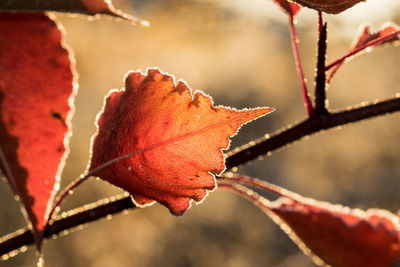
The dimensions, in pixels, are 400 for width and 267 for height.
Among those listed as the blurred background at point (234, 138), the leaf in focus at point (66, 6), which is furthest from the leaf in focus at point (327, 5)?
the blurred background at point (234, 138)

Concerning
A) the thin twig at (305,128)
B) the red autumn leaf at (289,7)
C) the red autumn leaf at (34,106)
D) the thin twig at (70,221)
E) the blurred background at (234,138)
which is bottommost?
the blurred background at (234,138)

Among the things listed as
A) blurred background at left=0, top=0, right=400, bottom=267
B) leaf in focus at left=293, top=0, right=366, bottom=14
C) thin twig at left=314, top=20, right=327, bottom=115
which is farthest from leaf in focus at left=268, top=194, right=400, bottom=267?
blurred background at left=0, top=0, right=400, bottom=267

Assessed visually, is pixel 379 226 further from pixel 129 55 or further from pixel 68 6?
pixel 129 55

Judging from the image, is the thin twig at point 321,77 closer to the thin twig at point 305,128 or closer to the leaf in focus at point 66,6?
the thin twig at point 305,128

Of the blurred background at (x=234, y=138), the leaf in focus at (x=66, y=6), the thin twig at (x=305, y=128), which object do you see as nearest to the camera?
the leaf in focus at (x=66, y=6)

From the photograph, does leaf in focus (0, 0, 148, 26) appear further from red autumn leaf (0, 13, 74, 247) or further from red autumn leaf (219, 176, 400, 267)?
red autumn leaf (219, 176, 400, 267)

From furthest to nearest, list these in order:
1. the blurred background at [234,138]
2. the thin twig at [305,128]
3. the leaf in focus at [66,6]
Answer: the blurred background at [234,138] → the thin twig at [305,128] → the leaf in focus at [66,6]

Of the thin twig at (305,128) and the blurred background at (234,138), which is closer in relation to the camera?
the thin twig at (305,128)

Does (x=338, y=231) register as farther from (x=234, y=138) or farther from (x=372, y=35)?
(x=234, y=138)
